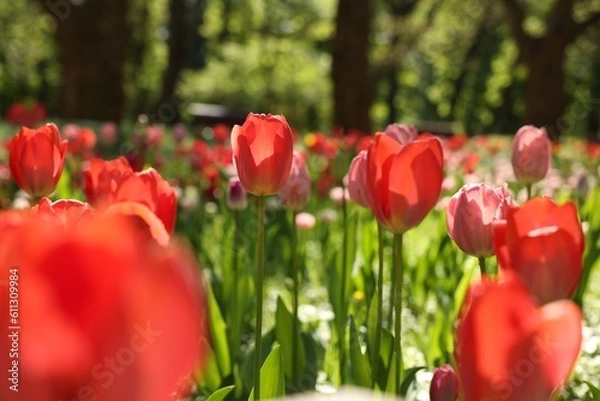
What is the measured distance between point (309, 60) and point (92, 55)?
21009 mm

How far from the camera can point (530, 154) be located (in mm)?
1957

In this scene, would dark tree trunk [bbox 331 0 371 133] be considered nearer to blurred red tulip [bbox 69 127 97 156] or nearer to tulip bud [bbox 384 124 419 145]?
blurred red tulip [bbox 69 127 97 156]

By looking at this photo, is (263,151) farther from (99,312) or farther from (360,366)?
(99,312)

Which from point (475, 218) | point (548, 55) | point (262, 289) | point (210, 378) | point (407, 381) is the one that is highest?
point (548, 55)

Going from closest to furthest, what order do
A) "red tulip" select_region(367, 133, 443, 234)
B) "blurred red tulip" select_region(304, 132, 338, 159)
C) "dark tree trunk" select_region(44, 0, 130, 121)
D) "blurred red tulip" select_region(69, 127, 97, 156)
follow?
"red tulip" select_region(367, 133, 443, 234)
"blurred red tulip" select_region(69, 127, 97, 156)
"blurred red tulip" select_region(304, 132, 338, 159)
"dark tree trunk" select_region(44, 0, 130, 121)

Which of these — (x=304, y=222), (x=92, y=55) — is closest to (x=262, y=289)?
(x=304, y=222)

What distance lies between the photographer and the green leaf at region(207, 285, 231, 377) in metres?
1.78

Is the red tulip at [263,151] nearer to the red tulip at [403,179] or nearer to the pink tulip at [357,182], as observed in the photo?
the red tulip at [403,179]

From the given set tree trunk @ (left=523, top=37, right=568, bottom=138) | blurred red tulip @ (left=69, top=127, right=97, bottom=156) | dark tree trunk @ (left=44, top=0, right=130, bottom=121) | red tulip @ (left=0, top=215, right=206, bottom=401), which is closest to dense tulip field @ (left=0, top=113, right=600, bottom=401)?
red tulip @ (left=0, top=215, right=206, bottom=401)

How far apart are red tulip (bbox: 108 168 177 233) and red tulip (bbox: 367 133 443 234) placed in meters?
0.26

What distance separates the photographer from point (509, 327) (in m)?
0.49

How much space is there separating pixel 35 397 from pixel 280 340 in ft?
4.29

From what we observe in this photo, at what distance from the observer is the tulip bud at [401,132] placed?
65.1 inches

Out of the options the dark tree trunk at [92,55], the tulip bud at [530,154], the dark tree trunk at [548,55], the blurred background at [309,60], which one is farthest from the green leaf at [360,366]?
the dark tree trunk at [548,55]
